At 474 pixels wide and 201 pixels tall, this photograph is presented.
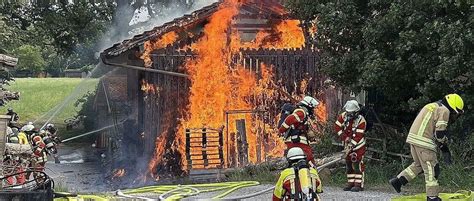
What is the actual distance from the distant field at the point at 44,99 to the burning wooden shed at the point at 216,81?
35.0ft

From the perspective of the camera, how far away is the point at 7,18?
25094 mm

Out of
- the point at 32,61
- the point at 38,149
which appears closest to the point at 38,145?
the point at 38,149

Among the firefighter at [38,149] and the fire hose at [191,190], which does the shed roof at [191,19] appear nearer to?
the firefighter at [38,149]

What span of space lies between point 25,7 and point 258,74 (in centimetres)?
1397

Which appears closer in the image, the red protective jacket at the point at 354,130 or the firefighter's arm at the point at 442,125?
the firefighter's arm at the point at 442,125

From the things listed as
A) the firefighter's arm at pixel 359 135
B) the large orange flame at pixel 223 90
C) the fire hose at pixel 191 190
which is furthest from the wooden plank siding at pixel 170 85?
the firefighter's arm at pixel 359 135

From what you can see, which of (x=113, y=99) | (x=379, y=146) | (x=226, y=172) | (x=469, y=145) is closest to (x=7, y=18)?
(x=113, y=99)

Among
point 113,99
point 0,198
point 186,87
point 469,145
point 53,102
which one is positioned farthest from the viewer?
point 53,102

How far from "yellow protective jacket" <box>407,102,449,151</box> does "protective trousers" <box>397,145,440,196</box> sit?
0.10 m

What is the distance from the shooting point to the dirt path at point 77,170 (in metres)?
16.5

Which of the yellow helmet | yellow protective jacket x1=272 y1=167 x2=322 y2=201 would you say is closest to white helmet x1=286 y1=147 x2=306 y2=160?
yellow protective jacket x1=272 y1=167 x2=322 y2=201

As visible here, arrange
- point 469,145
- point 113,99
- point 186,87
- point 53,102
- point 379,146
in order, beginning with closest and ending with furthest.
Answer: point 469,145 → point 379,146 → point 186,87 → point 113,99 → point 53,102

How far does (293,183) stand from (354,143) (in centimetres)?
431

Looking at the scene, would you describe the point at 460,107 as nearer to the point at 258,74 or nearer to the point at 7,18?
the point at 258,74
